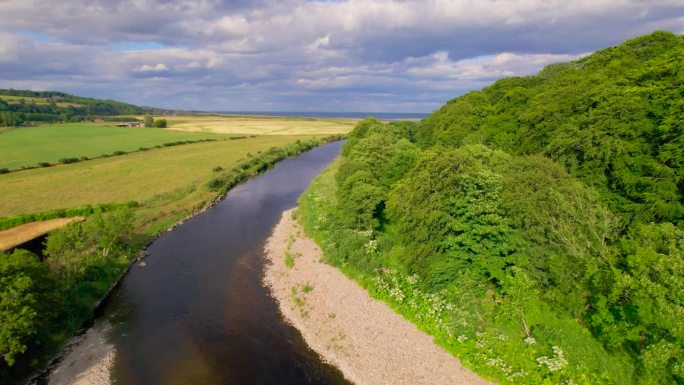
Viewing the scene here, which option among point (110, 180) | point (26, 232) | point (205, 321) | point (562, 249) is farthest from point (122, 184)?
point (562, 249)

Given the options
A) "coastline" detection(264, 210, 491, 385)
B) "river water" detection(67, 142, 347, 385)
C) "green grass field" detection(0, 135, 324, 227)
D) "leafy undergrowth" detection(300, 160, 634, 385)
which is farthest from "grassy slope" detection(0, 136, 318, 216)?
"leafy undergrowth" detection(300, 160, 634, 385)

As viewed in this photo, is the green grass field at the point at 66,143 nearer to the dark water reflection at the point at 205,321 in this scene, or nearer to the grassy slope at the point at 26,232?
the grassy slope at the point at 26,232

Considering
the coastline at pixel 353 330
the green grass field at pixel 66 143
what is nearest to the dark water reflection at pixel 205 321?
the coastline at pixel 353 330

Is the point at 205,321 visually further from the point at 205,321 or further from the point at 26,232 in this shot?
the point at 26,232

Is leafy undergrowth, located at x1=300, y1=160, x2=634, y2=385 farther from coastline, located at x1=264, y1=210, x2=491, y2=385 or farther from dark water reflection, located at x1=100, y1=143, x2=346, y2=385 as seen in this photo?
dark water reflection, located at x1=100, y1=143, x2=346, y2=385

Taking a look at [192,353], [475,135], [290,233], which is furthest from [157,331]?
[475,135]

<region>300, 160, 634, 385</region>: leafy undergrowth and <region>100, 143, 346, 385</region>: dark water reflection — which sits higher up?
<region>300, 160, 634, 385</region>: leafy undergrowth

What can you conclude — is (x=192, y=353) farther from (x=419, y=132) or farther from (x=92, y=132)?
(x=92, y=132)
